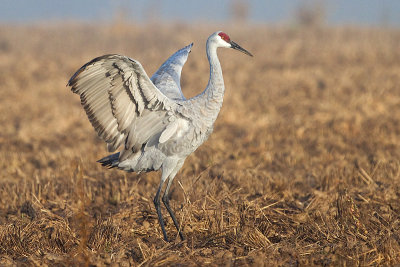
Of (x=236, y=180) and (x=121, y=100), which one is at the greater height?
(x=121, y=100)

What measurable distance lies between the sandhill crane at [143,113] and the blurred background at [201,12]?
2367 cm

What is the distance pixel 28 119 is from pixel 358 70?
815cm

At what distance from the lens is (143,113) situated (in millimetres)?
4551

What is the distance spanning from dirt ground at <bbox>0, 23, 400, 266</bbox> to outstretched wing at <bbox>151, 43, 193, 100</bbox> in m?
0.99

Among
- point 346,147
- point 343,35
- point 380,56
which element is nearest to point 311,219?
point 346,147

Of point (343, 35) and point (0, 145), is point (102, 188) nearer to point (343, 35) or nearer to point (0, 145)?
point (0, 145)

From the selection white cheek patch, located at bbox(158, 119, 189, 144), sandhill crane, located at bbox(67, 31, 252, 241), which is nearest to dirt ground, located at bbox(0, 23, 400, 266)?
sandhill crane, located at bbox(67, 31, 252, 241)

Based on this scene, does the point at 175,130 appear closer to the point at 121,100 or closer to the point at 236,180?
the point at 121,100

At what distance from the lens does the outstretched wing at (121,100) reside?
419 centimetres

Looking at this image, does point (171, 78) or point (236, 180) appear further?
point (236, 180)

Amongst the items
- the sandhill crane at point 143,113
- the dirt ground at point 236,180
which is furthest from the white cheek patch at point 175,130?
the dirt ground at point 236,180

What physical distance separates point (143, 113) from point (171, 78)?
0.89 m

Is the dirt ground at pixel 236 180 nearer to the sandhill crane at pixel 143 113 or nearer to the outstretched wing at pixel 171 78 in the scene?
the sandhill crane at pixel 143 113

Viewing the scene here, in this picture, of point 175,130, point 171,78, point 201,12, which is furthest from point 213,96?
point 201,12
